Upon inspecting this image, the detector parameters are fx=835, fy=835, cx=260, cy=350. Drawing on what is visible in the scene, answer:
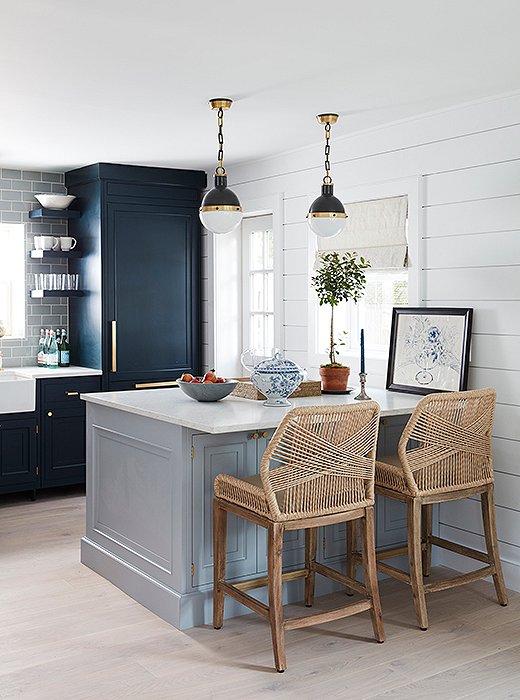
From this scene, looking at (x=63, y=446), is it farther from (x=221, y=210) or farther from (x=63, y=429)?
(x=221, y=210)

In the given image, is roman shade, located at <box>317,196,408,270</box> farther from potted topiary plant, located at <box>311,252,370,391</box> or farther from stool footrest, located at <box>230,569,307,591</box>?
stool footrest, located at <box>230,569,307,591</box>

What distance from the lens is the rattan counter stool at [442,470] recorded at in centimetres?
359

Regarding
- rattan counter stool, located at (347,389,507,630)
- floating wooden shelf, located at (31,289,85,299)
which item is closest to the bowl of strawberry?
rattan counter stool, located at (347,389,507,630)

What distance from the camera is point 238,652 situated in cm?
334

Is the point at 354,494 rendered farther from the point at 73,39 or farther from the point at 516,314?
the point at 73,39

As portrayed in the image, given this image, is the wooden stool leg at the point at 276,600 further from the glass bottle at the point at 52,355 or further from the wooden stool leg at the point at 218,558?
the glass bottle at the point at 52,355

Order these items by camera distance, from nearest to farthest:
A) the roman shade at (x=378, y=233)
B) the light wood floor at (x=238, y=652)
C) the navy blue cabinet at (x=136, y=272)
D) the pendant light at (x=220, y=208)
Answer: the light wood floor at (x=238, y=652) < the pendant light at (x=220, y=208) < the roman shade at (x=378, y=233) < the navy blue cabinet at (x=136, y=272)

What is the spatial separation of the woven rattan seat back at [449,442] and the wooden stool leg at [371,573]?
0.28 m

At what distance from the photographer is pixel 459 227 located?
4.30m

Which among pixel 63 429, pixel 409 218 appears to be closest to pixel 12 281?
pixel 63 429

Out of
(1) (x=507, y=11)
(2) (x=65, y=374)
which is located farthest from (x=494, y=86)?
(2) (x=65, y=374)

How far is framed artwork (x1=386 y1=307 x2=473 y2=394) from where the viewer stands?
4254 mm

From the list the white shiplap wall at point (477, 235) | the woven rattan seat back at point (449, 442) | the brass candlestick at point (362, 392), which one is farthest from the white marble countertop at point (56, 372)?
the woven rattan seat back at point (449, 442)

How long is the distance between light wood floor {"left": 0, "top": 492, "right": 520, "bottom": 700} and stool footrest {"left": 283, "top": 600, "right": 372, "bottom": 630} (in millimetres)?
157
